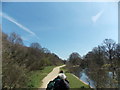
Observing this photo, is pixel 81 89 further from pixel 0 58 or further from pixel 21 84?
pixel 0 58

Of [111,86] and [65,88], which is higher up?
[65,88]

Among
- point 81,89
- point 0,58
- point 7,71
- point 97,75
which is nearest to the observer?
point 0,58

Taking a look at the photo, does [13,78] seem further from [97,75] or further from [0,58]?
[97,75]

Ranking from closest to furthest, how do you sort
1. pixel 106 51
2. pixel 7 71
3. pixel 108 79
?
pixel 7 71 < pixel 108 79 < pixel 106 51

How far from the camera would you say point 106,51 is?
820 inches

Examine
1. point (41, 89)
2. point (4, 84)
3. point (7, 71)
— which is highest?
point (7, 71)

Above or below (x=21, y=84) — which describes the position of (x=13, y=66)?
above

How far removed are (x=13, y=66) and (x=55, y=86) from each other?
4.32 meters

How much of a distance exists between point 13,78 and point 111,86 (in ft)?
13.6

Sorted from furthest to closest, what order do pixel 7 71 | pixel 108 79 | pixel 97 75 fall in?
pixel 97 75
pixel 108 79
pixel 7 71

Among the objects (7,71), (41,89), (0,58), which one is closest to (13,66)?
(7,71)

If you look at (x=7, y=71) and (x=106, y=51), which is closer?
(x=7, y=71)

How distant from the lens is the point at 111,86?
24.7 ft

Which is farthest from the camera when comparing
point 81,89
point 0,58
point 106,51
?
point 106,51
